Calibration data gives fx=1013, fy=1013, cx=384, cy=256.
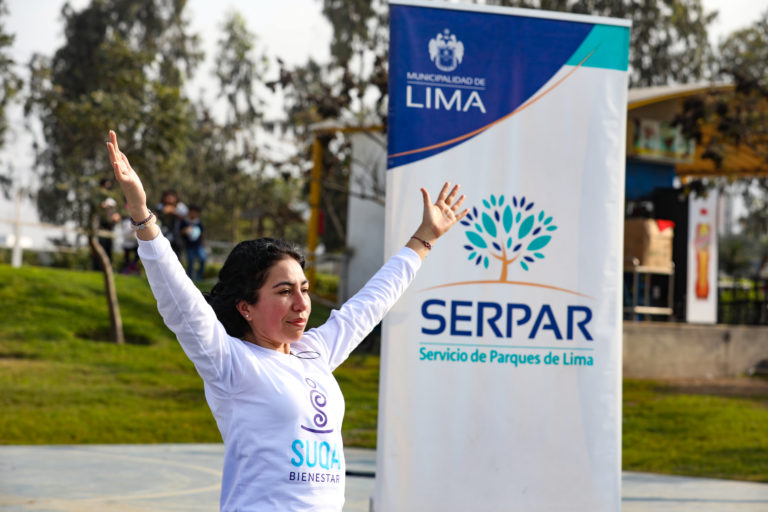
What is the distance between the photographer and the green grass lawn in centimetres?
1092

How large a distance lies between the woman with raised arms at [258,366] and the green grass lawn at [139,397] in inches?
305

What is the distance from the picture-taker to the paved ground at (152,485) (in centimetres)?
691

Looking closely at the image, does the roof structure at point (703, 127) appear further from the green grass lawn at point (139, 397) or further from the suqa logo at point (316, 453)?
the suqa logo at point (316, 453)

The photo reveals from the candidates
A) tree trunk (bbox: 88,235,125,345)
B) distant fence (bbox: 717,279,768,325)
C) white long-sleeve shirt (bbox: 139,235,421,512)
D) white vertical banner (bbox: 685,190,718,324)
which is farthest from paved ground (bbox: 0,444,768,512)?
distant fence (bbox: 717,279,768,325)

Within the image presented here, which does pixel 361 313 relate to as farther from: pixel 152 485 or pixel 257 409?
pixel 152 485

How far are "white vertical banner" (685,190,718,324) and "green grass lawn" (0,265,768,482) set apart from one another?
4.15 m

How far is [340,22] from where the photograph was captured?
3200 cm

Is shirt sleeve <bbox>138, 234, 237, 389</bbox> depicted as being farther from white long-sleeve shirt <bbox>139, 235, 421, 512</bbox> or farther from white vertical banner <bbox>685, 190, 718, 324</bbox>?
white vertical banner <bbox>685, 190, 718, 324</bbox>

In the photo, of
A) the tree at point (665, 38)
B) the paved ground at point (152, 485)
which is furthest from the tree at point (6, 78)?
the tree at point (665, 38)

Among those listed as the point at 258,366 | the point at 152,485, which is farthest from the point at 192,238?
the point at 258,366

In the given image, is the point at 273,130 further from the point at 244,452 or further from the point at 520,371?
the point at 244,452

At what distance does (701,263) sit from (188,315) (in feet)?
57.8

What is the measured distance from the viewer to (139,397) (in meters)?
12.6

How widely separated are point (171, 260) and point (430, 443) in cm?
302
